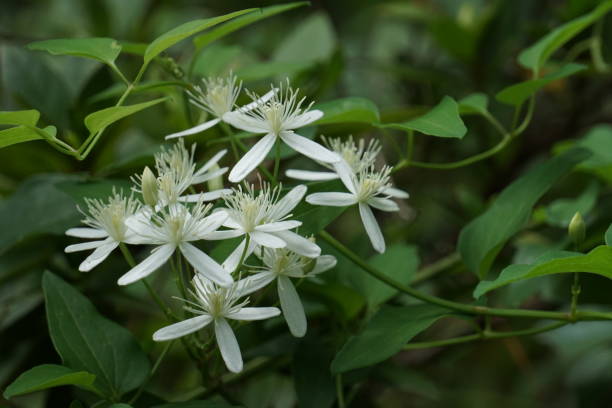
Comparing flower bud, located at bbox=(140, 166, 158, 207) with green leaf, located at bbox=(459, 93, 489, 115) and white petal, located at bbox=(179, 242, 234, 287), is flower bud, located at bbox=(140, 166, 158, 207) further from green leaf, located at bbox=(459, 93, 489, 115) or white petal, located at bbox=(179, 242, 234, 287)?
green leaf, located at bbox=(459, 93, 489, 115)

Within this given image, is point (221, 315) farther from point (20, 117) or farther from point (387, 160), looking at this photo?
point (387, 160)

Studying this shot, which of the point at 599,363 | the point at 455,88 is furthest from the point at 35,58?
the point at 599,363

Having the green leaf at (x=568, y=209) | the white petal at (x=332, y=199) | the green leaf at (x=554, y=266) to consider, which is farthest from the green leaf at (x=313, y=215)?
the green leaf at (x=568, y=209)

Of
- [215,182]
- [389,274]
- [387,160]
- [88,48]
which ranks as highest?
[88,48]

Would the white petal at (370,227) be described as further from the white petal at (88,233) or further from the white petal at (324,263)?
the white petal at (88,233)

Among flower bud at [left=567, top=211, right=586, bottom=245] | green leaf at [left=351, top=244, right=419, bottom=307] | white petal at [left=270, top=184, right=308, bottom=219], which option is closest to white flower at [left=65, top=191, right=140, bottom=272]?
white petal at [left=270, top=184, right=308, bottom=219]

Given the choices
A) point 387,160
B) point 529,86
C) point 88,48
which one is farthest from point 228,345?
point 387,160

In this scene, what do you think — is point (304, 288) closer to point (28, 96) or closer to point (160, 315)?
point (160, 315)
